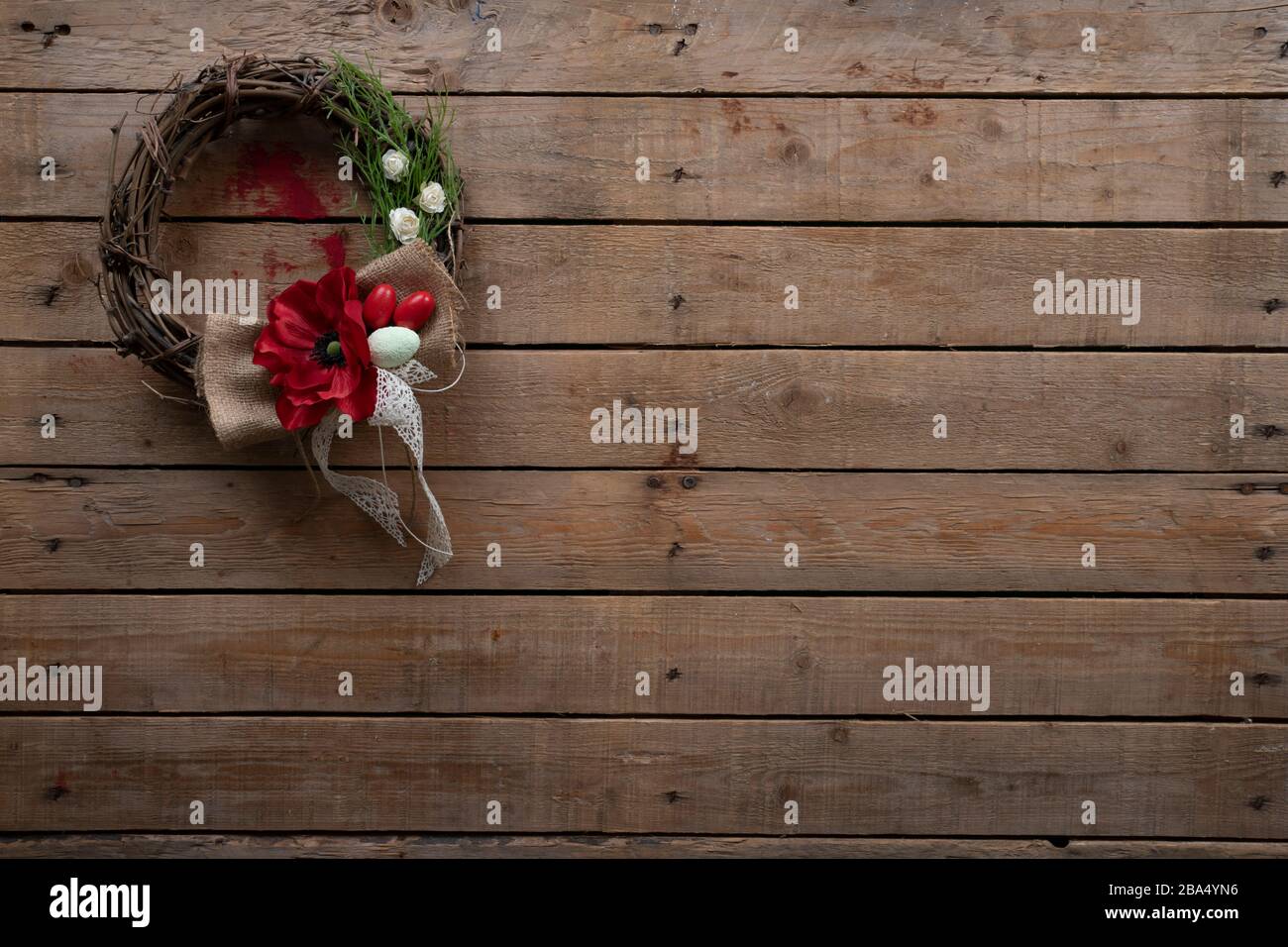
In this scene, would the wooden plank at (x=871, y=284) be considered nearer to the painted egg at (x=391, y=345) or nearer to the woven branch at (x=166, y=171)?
the painted egg at (x=391, y=345)

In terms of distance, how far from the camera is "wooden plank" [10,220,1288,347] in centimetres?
140

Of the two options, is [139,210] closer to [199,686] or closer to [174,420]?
[174,420]

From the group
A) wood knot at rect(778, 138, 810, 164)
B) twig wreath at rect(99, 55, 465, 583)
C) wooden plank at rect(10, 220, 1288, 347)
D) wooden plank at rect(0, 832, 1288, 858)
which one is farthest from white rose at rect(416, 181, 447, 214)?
wooden plank at rect(0, 832, 1288, 858)

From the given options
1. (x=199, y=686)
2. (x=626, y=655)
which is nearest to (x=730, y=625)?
(x=626, y=655)

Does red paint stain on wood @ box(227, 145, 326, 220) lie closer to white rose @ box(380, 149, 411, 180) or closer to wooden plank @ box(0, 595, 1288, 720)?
white rose @ box(380, 149, 411, 180)

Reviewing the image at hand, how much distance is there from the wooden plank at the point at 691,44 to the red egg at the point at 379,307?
365mm

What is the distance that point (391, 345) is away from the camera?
4.06ft

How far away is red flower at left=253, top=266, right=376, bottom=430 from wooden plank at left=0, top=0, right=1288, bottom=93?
385 mm

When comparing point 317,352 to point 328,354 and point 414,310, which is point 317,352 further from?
point 414,310

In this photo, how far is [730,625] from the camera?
55.7 inches

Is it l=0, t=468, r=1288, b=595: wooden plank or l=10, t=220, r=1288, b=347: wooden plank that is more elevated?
l=10, t=220, r=1288, b=347: wooden plank

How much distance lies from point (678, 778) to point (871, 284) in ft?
2.75

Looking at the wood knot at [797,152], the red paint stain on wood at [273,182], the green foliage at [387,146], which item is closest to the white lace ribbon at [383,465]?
the green foliage at [387,146]

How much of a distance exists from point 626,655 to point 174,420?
0.80 metres
